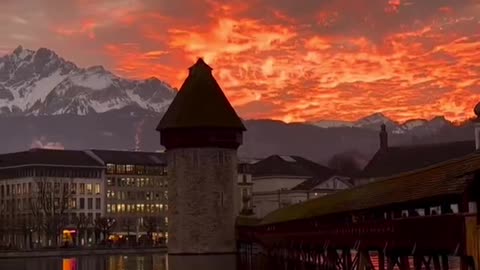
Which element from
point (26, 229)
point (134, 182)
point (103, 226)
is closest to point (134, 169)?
point (134, 182)

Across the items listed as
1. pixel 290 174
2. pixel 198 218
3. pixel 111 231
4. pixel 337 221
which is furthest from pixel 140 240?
pixel 337 221

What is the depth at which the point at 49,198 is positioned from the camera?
117312 millimetres

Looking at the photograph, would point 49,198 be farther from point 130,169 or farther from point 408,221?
point 408,221

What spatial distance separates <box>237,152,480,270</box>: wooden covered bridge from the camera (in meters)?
17.3

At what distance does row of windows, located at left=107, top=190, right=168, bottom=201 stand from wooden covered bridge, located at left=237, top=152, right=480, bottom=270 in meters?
94.6

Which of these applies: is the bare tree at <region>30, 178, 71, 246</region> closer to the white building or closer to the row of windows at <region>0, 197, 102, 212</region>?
the row of windows at <region>0, 197, 102, 212</region>

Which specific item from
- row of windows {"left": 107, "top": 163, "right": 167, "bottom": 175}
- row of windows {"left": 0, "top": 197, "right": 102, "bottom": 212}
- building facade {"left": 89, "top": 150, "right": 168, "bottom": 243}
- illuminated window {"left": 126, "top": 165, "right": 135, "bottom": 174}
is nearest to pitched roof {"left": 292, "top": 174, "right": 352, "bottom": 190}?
building facade {"left": 89, "top": 150, "right": 168, "bottom": 243}

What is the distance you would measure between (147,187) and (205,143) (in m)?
75.4

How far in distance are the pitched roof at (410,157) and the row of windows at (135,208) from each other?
44656mm

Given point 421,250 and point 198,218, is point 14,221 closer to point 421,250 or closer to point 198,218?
point 198,218

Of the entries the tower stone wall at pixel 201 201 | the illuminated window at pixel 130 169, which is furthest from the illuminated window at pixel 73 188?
the tower stone wall at pixel 201 201

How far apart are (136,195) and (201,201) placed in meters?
74.0

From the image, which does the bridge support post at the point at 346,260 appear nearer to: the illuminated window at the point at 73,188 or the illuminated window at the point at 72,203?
the illuminated window at the point at 73,188

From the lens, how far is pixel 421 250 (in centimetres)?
2038
